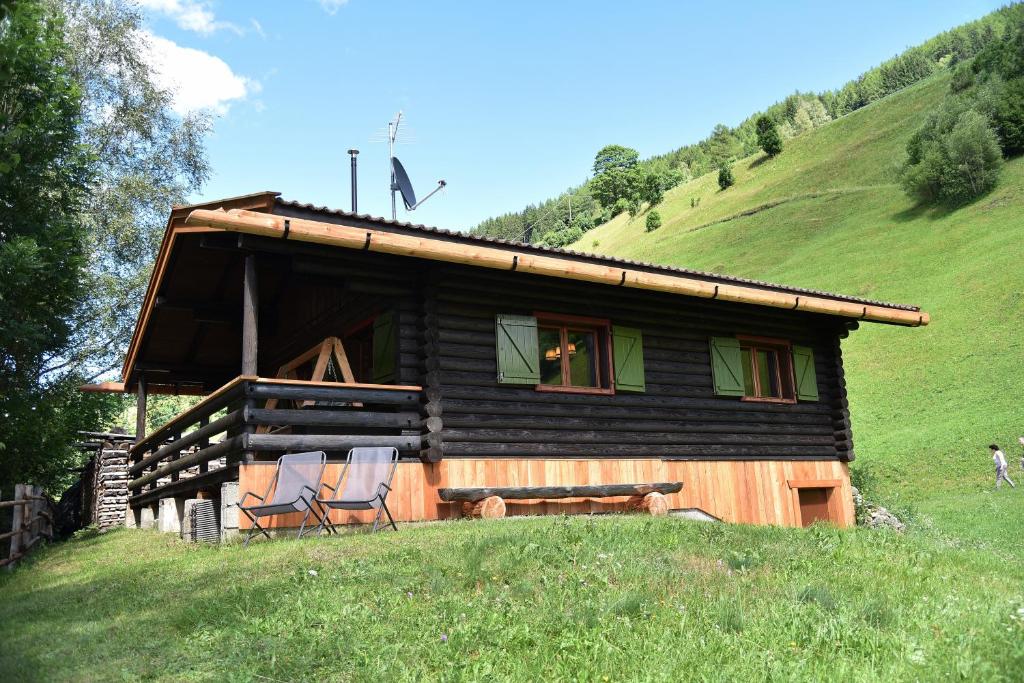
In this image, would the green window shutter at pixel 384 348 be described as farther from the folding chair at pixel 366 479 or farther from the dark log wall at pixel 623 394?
the folding chair at pixel 366 479

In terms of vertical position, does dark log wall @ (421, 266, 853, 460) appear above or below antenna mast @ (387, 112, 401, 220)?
below

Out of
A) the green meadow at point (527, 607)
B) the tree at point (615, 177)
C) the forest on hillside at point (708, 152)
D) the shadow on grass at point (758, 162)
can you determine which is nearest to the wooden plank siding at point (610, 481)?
the green meadow at point (527, 607)

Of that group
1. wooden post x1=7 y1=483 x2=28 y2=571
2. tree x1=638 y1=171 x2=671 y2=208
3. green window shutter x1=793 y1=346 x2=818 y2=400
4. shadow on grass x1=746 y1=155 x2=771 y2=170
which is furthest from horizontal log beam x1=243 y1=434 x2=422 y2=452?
tree x1=638 y1=171 x2=671 y2=208

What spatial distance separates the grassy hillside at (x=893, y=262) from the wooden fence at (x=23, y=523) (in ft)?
62.6

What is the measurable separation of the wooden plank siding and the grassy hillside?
9.47m

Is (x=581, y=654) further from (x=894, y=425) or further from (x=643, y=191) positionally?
(x=643, y=191)

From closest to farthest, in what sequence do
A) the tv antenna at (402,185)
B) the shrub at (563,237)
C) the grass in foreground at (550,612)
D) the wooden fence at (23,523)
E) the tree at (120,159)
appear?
the grass in foreground at (550,612), the wooden fence at (23,523), the tv antenna at (402,185), the tree at (120,159), the shrub at (563,237)

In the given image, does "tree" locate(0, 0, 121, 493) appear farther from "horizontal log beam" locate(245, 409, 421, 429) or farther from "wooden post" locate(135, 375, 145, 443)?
"horizontal log beam" locate(245, 409, 421, 429)

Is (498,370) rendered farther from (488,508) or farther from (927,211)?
(927,211)

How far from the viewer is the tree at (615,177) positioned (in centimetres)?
8938

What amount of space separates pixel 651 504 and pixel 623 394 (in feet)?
5.84

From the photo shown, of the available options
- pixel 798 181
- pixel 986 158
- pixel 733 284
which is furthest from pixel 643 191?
pixel 733 284

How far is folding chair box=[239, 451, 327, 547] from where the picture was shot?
7.76 m

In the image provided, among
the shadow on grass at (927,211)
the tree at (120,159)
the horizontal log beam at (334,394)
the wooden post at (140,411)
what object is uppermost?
the shadow on grass at (927,211)
